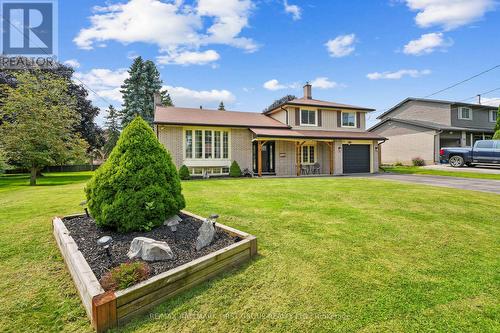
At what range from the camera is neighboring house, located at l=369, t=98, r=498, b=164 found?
22984mm

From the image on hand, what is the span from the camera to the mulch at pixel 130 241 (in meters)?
2.99

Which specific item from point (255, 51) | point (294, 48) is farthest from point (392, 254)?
point (255, 51)

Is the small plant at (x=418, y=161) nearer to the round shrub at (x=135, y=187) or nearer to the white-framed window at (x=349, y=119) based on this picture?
the white-framed window at (x=349, y=119)

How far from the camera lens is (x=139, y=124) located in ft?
15.0

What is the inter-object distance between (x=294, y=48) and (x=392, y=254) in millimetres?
15676

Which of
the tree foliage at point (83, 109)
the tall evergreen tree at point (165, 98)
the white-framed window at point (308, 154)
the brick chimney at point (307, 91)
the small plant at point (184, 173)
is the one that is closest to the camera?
the small plant at point (184, 173)

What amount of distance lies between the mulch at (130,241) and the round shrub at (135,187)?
0.18 m

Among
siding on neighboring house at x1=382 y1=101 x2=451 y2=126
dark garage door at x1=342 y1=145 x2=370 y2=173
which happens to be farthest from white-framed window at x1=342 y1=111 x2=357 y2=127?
siding on neighboring house at x1=382 y1=101 x2=451 y2=126

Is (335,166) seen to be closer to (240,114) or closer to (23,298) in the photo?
(240,114)

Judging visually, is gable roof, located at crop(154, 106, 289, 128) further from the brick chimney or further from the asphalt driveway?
the asphalt driveway

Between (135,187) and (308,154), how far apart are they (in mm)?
15955

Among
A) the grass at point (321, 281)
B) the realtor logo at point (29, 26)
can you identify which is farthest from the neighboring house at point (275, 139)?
the grass at point (321, 281)

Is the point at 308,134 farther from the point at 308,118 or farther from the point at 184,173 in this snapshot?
the point at 184,173

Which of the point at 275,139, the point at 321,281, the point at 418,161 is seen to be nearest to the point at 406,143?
the point at 418,161
